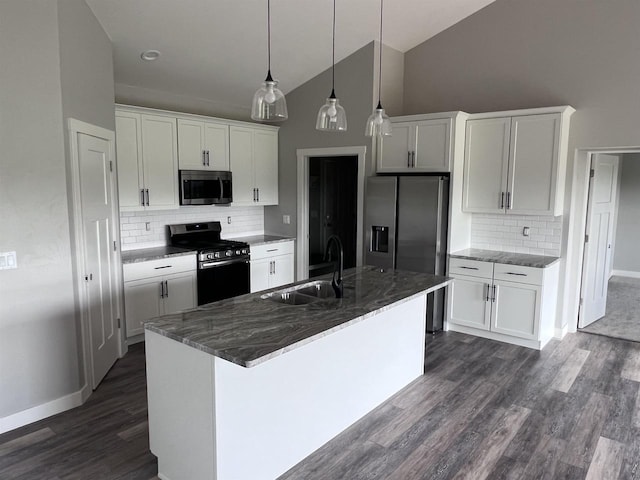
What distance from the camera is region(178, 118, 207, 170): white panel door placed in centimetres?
499

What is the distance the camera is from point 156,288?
181 inches

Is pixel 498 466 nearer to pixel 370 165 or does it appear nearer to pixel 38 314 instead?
pixel 38 314

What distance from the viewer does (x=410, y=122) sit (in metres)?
5.06

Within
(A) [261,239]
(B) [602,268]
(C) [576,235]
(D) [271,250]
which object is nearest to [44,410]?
Result: (D) [271,250]

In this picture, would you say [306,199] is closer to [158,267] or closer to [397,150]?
A: [397,150]

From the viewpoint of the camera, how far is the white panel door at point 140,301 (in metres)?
4.41

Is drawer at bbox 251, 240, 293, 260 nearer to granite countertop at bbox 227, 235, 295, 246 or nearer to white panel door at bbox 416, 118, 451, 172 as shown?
granite countertop at bbox 227, 235, 295, 246

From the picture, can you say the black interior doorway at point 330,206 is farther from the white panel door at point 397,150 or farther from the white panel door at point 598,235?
the white panel door at point 598,235

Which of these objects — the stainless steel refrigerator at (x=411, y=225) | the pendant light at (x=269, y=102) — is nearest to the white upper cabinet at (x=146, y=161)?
the stainless steel refrigerator at (x=411, y=225)

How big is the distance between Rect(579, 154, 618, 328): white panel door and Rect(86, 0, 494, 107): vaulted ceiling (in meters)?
2.27

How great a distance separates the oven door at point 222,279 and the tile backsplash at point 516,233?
2.76 metres

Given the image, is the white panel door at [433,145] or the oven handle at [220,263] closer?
the white panel door at [433,145]

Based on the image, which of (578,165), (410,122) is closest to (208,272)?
(410,122)

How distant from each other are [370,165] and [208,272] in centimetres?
224
